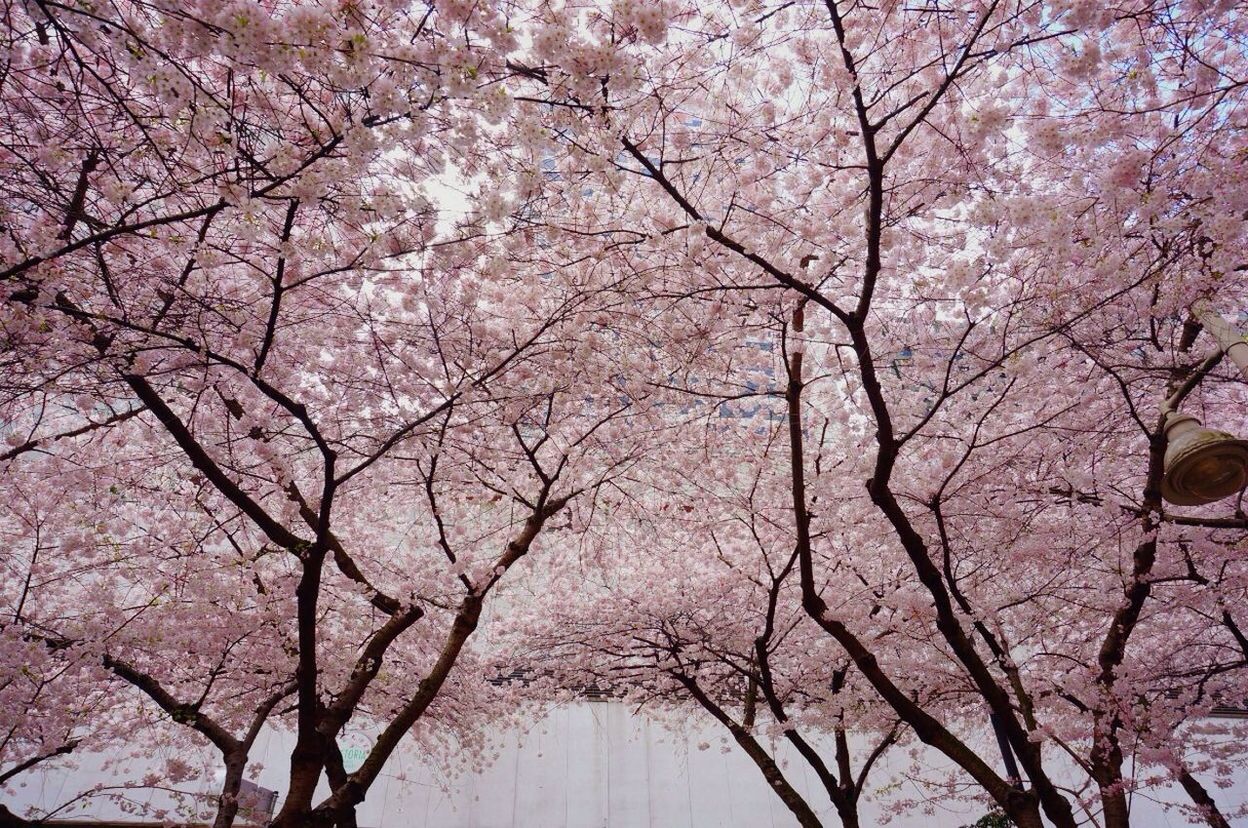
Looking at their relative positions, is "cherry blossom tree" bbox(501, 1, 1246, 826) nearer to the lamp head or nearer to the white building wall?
the lamp head

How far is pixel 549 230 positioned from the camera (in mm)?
4902

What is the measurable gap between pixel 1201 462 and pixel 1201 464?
0.01 m

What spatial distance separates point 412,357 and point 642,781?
8396 mm

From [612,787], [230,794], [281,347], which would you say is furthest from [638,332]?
[612,787]

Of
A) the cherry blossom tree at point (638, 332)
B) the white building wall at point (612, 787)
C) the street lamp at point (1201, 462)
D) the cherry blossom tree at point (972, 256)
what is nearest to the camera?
the street lamp at point (1201, 462)

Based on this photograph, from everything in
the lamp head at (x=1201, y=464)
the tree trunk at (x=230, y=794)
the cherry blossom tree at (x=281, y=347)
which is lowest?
the tree trunk at (x=230, y=794)

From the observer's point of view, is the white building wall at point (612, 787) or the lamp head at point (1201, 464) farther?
the white building wall at point (612, 787)

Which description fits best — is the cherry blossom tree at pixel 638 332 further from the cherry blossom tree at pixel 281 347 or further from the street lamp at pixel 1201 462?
the street lamp at pixel 1201 462

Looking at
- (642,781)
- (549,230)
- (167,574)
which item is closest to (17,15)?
(549,230)

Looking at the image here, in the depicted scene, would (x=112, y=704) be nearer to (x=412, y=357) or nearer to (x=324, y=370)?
(x=324, y=370)

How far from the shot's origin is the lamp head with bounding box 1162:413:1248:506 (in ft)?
10.9

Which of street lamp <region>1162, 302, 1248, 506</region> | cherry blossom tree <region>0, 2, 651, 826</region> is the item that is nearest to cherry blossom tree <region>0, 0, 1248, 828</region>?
cherry blossom tree <region>0, 2, 651, 826</region>

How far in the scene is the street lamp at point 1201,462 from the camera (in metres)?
3.31

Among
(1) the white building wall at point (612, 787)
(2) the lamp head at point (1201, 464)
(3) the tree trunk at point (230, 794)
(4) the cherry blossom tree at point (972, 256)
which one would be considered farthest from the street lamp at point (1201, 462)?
(1) the white building wall at point (612, 787)
